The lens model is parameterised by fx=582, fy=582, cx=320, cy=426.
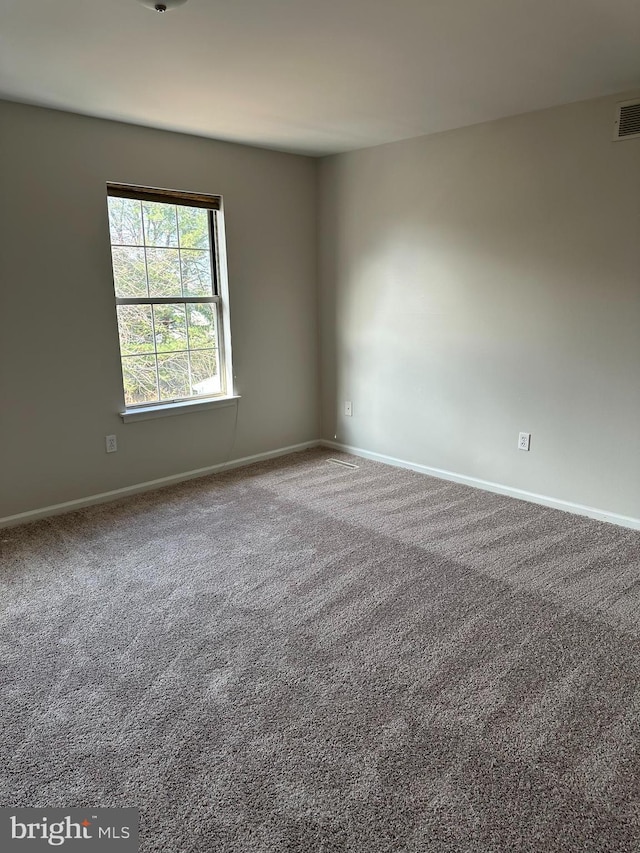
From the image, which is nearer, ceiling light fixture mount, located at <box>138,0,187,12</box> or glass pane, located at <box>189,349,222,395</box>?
ceiling light fixture mount, located at <box>138,0,187,12</box>

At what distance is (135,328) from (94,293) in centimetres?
34

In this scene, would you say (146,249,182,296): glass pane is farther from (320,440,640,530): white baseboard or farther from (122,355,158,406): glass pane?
(320,440,640,530): white baseboard

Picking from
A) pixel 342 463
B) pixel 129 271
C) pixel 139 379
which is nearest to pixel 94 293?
pixel 129 271

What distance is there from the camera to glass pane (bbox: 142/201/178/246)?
12.2ft

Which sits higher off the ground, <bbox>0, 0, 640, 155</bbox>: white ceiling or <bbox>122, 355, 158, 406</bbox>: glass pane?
<bbox>0, 0, 640, 155</bbox>: white ceiling

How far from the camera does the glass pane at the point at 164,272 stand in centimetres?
378

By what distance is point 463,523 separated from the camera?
3326 mm

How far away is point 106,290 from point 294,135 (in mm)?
1558

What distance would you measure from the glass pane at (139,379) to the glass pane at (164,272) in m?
0.44

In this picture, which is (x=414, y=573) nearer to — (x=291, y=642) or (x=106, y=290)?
(x=291, y=642)

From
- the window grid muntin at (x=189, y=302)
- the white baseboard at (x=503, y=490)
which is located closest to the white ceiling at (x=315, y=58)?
the window grid muntin at (x=189, y=302)

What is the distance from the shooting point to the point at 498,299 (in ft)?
11.8

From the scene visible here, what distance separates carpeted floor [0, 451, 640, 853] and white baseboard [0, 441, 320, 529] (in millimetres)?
115

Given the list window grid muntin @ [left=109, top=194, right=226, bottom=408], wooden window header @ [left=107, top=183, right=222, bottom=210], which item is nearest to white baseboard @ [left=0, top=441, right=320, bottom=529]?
window grid muntin @ [left=109, top=194, right=226, bottom=408]
